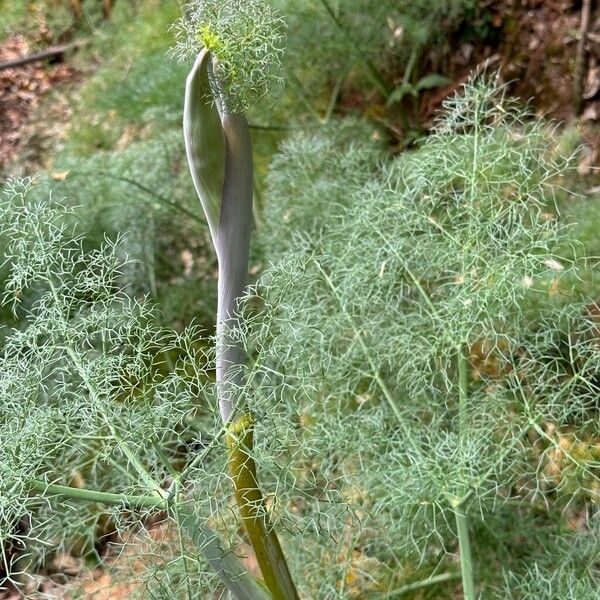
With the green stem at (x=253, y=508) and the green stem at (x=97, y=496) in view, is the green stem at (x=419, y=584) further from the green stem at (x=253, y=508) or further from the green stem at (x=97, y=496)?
the green stem at (x=97, y=496)

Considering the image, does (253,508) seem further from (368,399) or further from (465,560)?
(368,399)

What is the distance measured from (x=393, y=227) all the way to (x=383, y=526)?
0.40 m

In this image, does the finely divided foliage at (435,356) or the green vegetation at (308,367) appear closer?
the green vegetation at (308,367)

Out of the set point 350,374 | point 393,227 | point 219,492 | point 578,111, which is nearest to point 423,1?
point 578,111

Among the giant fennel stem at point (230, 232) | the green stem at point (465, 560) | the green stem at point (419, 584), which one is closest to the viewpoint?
the giant fennel stem at point (230, 232)

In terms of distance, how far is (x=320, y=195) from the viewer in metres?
1.54

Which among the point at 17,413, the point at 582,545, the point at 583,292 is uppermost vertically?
the point at 17,413

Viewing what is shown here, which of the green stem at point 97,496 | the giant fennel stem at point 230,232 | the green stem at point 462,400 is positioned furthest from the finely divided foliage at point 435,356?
the green stem at point 97,496

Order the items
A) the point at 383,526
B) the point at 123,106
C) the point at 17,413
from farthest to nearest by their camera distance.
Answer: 1. the point at 123,106
2. the point at 383,526
3. the point at 17,413

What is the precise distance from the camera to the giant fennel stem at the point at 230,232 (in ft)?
2.26

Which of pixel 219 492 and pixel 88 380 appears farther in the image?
pixel 219 492

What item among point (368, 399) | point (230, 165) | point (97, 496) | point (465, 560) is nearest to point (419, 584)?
point (465, 560)

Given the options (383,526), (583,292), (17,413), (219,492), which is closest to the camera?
(17,413)

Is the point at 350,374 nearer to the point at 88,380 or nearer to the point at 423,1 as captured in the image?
the point at 88,380
